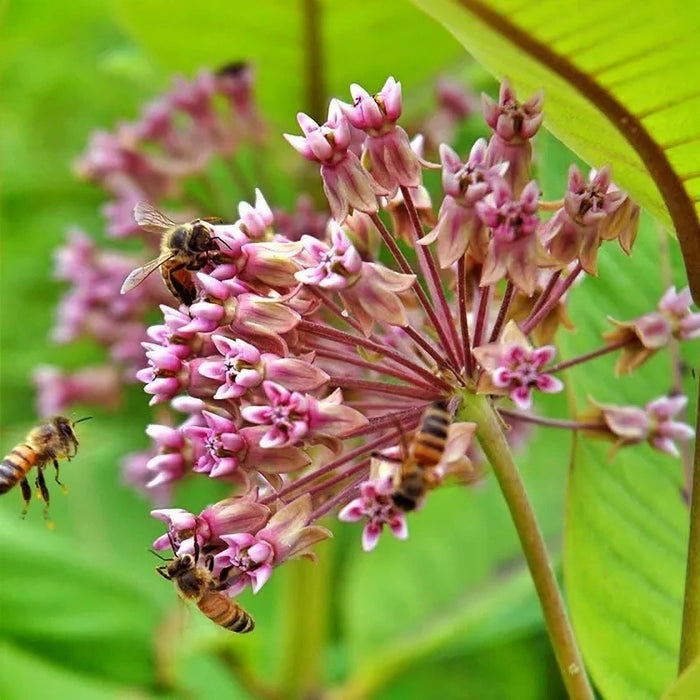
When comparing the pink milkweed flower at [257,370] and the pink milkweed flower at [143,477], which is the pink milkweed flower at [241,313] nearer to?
the pink milkweed flower at [257,370]

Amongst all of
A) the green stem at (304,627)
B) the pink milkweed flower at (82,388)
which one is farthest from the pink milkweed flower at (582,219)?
the pink milkweed flower at (82,388)

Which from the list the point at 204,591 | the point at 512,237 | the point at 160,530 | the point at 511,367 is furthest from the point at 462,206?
the point at 160,530

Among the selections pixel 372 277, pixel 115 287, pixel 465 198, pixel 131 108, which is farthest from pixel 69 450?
pixel 131 108

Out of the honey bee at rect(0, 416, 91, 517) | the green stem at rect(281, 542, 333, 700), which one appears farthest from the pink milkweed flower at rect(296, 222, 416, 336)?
the green stem at rect(281, 542, 333, 700)

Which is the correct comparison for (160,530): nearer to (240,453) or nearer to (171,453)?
(171,453)

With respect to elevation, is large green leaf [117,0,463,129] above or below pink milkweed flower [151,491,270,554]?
above

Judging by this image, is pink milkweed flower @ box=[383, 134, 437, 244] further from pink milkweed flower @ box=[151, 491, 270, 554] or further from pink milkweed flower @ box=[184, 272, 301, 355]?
pink milkweed flower @ box=[151, 491, 270, 554]
